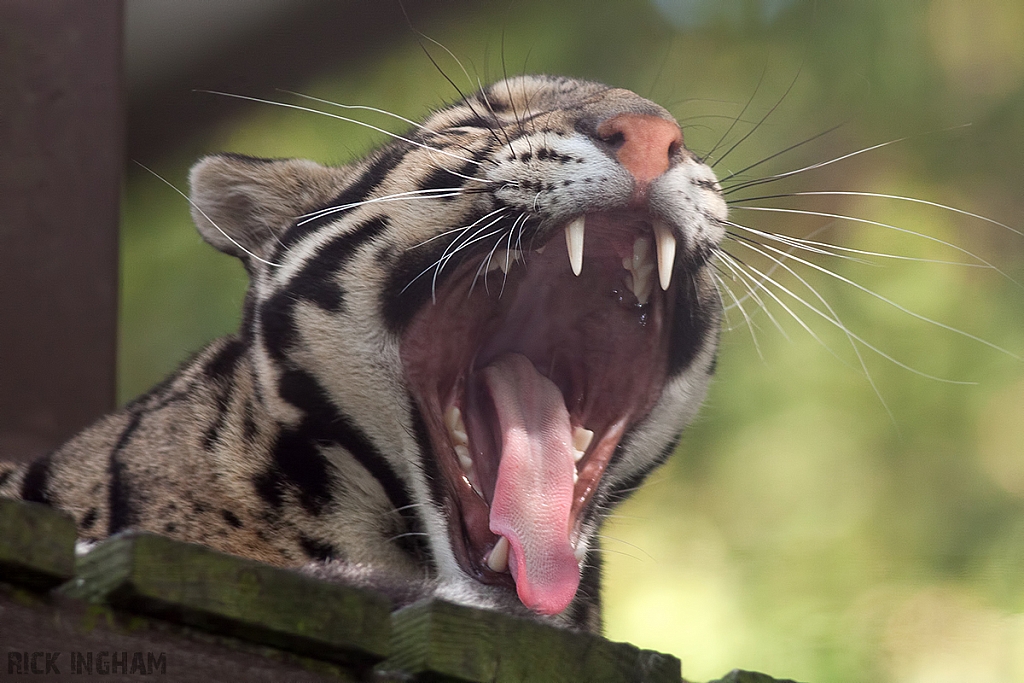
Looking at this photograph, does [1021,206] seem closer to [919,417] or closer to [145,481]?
[919,417]

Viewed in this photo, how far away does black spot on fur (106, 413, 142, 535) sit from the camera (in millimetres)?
1814

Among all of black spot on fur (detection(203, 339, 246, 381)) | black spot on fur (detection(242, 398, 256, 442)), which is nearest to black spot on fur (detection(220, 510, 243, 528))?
black spot on fur (detection(242, 398, 256, 442))

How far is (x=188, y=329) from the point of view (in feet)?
9.73

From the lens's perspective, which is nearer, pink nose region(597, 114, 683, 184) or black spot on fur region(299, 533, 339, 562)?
pink nose region(597, 114, 683, 184)

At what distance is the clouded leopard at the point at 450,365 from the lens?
170 cm

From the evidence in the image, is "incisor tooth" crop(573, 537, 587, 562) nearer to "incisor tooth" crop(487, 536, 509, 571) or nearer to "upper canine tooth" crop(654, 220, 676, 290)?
"incisor tooth" crop(487, 536, 509, 571)

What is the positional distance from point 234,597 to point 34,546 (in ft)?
0.53

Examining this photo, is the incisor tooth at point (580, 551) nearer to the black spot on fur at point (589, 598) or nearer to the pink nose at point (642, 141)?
the black spot on fur at point (589, 598)

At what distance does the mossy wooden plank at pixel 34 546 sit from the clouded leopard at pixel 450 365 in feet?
2.42

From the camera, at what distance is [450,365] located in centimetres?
191

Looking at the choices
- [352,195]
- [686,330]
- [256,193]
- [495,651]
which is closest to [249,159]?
[256,193]

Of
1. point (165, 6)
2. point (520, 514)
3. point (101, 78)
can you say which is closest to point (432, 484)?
point (520, 514)

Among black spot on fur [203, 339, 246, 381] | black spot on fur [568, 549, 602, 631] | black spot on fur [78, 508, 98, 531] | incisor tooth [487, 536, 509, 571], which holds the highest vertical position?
black spot on fur [203, 339, 246, 381]

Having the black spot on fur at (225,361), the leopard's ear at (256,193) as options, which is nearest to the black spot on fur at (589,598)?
the black spot on fur at (225,361)
